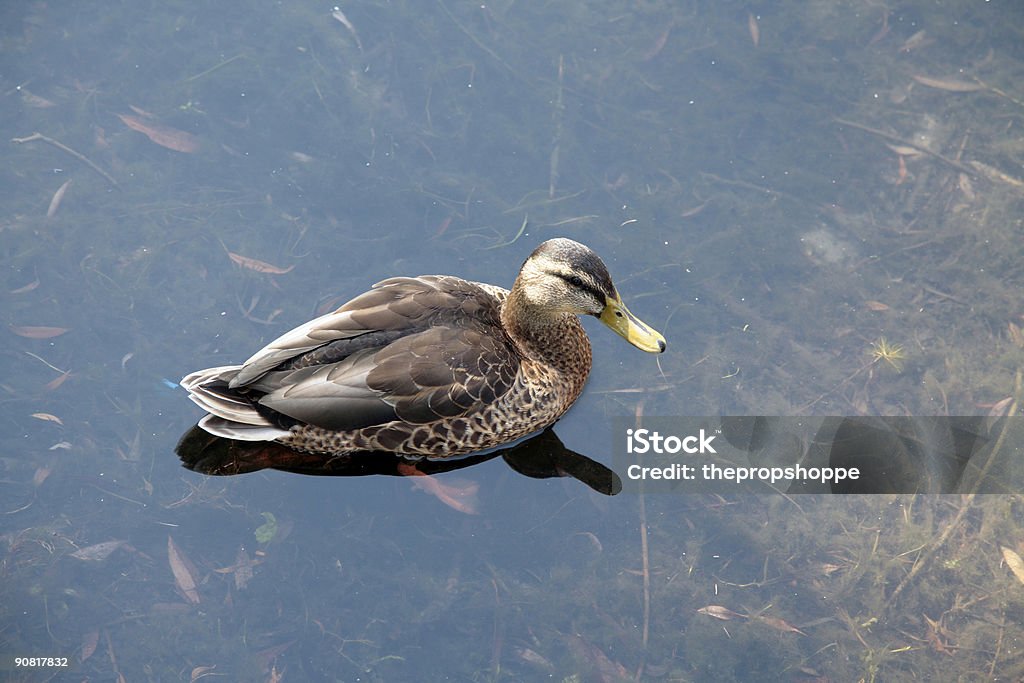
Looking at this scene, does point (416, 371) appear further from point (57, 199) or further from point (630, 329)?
point (57, 199)

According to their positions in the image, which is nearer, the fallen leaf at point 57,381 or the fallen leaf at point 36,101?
the fallen leaf at point 57,381

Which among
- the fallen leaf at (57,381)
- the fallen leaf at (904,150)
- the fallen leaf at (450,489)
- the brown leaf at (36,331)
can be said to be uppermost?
the fallen leaf at (904,150)

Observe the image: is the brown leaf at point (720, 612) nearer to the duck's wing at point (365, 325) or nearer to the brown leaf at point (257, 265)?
the duck's wing at point (365, 325)

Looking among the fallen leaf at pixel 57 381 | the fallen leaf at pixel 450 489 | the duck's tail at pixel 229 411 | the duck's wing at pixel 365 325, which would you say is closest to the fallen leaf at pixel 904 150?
the duck's wing at pixel 365 325

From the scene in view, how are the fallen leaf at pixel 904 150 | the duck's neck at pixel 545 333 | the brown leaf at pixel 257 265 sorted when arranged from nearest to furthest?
the duck's neck at pixel 545 333 → the brown leaf at pixel 257 265 → the fallen leaf at pixel 904 150

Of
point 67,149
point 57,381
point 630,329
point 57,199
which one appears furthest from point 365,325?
point 67,149

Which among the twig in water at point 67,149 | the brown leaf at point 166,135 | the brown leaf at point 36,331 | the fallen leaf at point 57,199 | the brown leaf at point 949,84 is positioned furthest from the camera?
the brown leaf at point 949,84

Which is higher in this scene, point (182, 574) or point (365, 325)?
point (365, 325)
